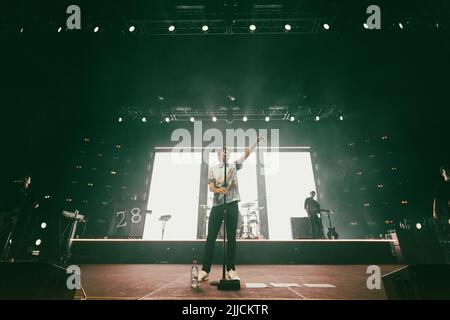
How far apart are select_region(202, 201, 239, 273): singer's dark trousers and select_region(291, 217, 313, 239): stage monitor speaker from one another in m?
5.19

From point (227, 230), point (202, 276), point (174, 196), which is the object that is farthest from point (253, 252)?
point (174, 196)

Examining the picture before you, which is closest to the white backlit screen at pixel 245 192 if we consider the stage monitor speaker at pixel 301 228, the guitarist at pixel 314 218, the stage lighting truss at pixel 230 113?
the stage monitor speaker at pixel 301 228

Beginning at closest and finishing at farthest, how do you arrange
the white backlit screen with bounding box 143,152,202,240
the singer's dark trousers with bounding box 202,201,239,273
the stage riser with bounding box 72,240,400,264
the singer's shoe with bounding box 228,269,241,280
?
the singer's shoe with bounding box 228,269,241,280
the singer's dark trousers with bounding box 202,201,239,273
the stage riser with bounding box 72,240,400,264
the white backlit screen with bounding box 143,152,202,240

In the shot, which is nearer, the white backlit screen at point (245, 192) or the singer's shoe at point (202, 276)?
the singer's shoe at point (202, 276)

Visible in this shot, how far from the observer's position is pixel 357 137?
9.27 m

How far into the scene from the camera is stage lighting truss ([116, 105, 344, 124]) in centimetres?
879

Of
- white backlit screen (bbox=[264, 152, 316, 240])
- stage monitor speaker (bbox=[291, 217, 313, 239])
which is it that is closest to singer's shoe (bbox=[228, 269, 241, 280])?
stage monitor speaker (bbox=[291, 217, 313, 239])

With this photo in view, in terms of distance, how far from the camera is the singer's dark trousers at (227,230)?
2631 millimetres

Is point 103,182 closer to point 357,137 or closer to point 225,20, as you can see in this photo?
point 225,20

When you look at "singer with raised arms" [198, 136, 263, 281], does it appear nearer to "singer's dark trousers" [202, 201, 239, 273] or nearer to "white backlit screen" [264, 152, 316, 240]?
"singer's dark trousers" [202, 201, 239, 273]

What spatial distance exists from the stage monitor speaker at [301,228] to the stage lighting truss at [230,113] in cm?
391

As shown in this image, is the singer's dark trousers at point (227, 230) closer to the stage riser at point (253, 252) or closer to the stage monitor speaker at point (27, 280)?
the stage monitor speaker at point (27, 280)

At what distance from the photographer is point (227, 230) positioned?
2.67 meters

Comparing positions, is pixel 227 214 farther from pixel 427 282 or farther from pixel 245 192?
pixel 245 192
